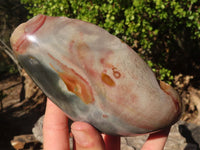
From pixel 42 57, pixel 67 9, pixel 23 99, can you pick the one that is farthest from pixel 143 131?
pixel 23 99

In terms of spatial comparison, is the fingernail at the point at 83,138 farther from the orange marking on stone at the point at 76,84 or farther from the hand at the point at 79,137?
the orange marking on stone at the point at 76,84

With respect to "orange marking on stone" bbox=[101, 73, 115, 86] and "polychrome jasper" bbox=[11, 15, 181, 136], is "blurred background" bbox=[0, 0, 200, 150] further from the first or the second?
"orange marking on stone" bbox=[101, 73, 115, 86]

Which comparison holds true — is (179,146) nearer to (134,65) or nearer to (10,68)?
(134,65)

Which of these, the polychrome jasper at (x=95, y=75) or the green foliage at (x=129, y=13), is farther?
the green foliage at (x=129, y=13)

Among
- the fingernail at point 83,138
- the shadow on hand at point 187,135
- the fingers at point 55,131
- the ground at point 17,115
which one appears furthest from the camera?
the ground at point 17,115

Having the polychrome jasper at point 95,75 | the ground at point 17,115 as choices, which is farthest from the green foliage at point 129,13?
the ground at point 17,115
